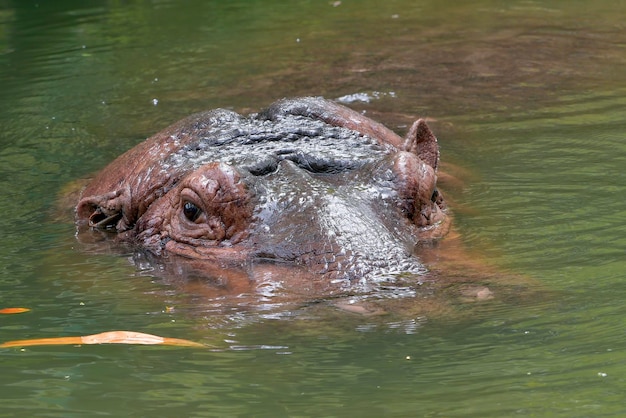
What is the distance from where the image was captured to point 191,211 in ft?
21.9

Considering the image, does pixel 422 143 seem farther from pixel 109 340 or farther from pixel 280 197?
pixel 109 340

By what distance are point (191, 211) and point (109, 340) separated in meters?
1.60

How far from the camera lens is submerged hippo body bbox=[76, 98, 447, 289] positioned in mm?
5832

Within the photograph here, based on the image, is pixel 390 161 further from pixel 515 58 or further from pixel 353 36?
pixel 353 36

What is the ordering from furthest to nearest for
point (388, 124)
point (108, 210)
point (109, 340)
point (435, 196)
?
point (388, 124) < point (108, 210) < point (435, 196) < point (109, 340)

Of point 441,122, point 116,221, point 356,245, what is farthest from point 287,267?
point 441,122

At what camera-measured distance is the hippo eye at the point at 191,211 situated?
6.62 m

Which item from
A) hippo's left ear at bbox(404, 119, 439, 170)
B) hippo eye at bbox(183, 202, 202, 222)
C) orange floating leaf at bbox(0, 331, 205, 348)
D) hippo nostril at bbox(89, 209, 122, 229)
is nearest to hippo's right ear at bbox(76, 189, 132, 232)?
hippo nostril at bbox(89, 209, 122, 229)

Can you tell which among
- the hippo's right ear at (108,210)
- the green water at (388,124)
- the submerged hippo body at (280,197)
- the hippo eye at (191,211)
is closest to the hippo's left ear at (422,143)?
the submerged hippo body at (280,197)

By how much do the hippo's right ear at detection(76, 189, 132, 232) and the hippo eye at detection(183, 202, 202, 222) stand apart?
766 mm

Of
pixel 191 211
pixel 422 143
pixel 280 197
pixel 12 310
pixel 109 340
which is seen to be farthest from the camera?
pixel 422 143

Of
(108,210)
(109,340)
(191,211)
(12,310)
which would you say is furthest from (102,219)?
(109,340)

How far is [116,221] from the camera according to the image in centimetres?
755

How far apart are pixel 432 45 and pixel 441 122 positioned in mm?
3113
